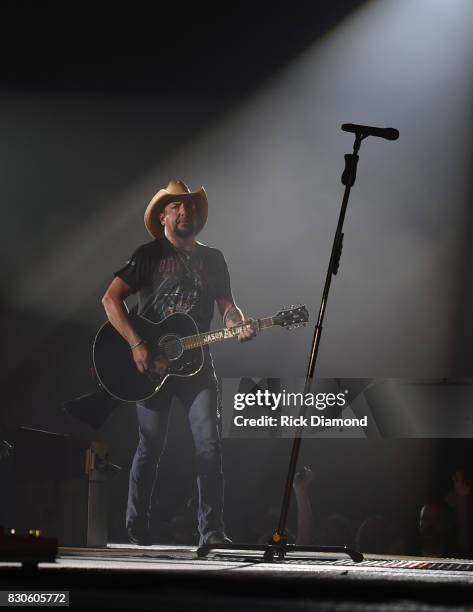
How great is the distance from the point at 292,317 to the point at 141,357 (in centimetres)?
81

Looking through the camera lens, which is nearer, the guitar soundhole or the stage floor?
the stage floor

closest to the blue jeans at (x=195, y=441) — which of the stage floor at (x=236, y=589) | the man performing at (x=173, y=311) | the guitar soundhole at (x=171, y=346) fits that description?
the man performing at (x=173, y=311)

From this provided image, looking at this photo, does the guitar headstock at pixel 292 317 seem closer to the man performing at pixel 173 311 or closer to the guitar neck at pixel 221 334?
the guitar neck at pixel 221 334

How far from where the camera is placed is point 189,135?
5.03 m

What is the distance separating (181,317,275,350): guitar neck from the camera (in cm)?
448

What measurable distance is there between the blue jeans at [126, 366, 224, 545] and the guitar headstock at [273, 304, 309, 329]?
0.45 m

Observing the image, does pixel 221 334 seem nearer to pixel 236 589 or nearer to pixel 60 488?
pixel 60 488

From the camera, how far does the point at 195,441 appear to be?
4453 millimetres

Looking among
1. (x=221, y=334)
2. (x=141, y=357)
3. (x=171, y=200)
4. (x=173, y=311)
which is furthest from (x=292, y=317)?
(x=171, y=200)

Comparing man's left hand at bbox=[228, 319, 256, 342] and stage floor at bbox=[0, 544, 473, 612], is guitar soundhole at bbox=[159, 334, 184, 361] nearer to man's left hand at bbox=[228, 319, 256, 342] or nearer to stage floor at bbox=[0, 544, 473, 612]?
man's left hand at bbox=[228, 319, 256, 342]

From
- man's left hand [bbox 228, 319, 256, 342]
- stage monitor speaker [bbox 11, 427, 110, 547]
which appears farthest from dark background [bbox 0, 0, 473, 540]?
stage monitor speaker [bbox 11, 427, 110, 547]

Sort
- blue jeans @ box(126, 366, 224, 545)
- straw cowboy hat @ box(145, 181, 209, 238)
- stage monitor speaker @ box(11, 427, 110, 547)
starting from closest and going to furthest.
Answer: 1. stage monitor speaker @ box(11, 427, 110, 547)
2. blue jeans @ box(126, 366, 224, 545)
3. straw cowboy hat @ box(145, 181, 209, 238)

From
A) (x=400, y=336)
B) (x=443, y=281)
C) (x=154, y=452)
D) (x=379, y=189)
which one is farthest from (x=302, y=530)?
(x=379, y=189)

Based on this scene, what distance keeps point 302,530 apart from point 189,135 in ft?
7.58
